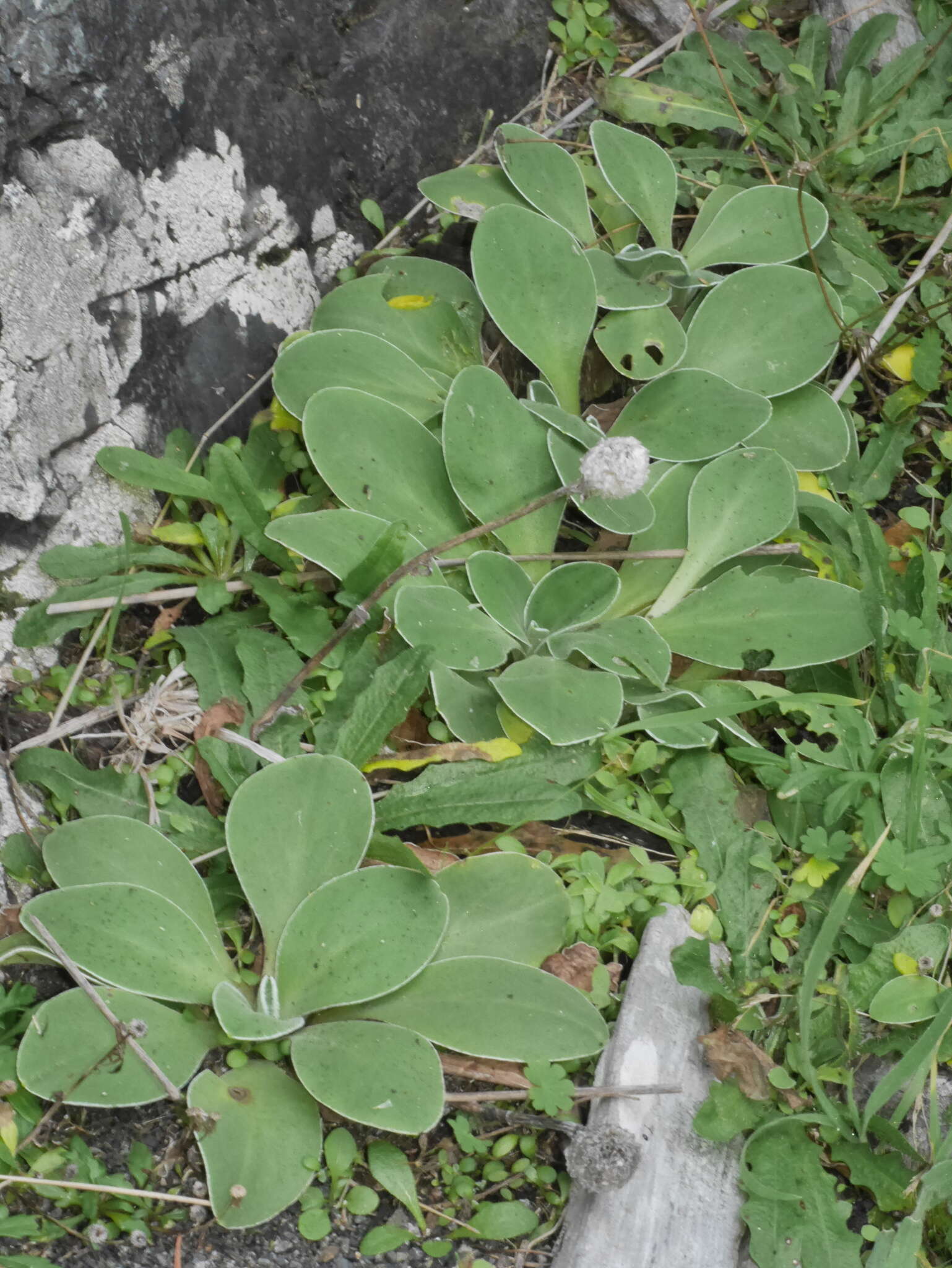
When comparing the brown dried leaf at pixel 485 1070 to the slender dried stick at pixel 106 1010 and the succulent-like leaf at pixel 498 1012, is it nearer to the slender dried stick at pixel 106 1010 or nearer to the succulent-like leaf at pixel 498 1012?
the succulent-like leaf at pixel 498 1012

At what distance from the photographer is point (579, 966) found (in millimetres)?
1373

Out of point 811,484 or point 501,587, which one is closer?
point 501,587

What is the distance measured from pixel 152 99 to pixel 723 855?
4.64 feet

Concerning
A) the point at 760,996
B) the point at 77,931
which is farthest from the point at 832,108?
the point at 77,931

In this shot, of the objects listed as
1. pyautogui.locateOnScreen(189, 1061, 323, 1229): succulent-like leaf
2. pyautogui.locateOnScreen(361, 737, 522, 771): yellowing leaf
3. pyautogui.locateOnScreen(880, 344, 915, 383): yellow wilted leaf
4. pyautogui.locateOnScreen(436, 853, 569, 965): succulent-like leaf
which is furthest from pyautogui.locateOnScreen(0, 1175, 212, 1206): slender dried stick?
pyautogui.locateOnScreen(880, 344, 915, 383): yellow wilted leaf

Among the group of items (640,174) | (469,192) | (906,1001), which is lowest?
(906,1001)

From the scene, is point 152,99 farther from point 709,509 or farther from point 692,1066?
point 692,1066

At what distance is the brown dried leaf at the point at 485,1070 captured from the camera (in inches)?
50.3

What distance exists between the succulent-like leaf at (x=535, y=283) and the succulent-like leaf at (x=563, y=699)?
0.57m

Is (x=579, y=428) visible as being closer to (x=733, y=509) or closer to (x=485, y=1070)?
(x=733, y=509)

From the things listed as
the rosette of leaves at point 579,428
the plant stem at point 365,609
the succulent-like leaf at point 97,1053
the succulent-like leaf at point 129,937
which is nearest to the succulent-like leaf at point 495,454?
the rosette of leaves at point 579,428

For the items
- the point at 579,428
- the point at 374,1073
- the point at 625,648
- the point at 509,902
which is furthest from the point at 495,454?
the point at 374,1073

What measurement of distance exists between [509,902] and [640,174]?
1358 mm

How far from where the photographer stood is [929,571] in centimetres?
162
